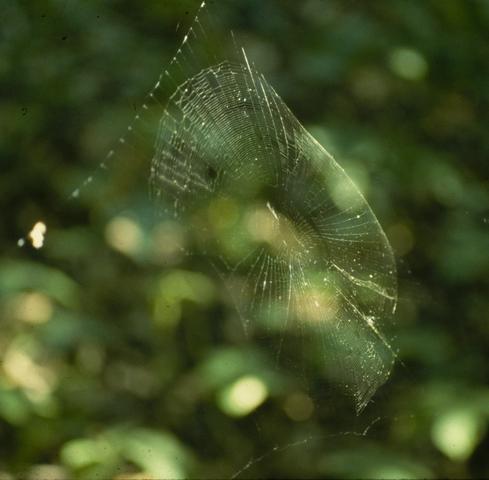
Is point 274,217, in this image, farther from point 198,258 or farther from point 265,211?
point 198,258

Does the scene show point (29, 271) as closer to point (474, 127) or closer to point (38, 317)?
point (38, 317)

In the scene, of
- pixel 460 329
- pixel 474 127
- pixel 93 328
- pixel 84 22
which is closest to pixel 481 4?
pixel 474 127

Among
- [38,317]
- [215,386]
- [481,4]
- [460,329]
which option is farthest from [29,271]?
[481,4]

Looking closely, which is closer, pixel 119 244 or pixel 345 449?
pixel 345 449

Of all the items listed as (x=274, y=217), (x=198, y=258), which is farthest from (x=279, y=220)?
(x=198, y=258)

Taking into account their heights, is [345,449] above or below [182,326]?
below

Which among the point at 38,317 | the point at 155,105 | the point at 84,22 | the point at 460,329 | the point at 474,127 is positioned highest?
the point at 84,22
